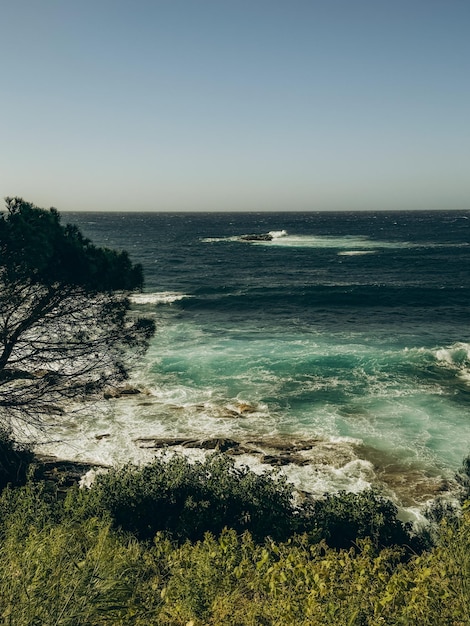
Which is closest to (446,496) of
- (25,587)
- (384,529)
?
(384,529)

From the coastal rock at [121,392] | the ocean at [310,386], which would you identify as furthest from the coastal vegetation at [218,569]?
the coastal rock at [121,392]

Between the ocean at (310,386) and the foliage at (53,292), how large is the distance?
23.4 ft

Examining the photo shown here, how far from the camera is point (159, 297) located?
201ft

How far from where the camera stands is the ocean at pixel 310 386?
21781mm

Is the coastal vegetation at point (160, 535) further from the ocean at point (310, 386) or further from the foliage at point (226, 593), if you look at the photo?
the ocean at point (310, 386)

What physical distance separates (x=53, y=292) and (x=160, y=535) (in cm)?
905

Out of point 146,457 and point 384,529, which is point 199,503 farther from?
point 146,457

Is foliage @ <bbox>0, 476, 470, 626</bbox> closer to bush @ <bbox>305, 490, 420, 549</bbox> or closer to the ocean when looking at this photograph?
bush @ <bbox>305, 490, 420, 549</bbox>

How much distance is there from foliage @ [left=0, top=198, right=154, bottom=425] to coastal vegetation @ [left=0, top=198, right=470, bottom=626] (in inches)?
2.0

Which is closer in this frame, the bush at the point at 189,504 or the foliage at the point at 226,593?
the foliage at the point at 226,593

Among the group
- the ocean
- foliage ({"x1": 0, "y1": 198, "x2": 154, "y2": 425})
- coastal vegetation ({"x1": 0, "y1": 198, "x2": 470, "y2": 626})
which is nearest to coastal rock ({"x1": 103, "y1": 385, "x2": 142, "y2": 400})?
the ocean

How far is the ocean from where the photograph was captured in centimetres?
2178

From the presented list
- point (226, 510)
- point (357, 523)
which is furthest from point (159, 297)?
point (357, 523)

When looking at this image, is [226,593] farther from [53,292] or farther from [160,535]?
[53,292]
